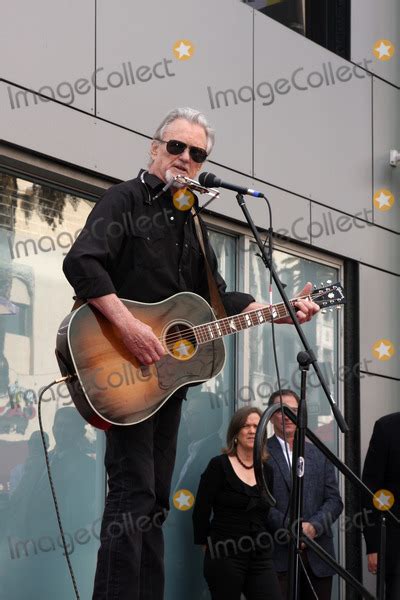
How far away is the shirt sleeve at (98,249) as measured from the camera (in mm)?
4418

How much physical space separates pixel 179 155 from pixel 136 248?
53 centimetres

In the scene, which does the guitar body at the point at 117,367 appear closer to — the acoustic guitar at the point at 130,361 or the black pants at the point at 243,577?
the acoustic guitar at the point at 130,361

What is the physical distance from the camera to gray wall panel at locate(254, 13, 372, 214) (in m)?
8.37

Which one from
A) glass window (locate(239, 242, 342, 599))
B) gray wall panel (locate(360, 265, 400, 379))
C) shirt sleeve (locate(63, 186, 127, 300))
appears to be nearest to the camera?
shirt sleeve (locate(63, 186, 127, 300))

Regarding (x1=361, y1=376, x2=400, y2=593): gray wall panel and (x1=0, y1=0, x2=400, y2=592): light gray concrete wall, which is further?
(x1=361, y1=376, x2=400, y2=593): gray wall panel

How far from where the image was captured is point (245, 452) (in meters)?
7.25

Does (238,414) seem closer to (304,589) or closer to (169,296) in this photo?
(304,589)

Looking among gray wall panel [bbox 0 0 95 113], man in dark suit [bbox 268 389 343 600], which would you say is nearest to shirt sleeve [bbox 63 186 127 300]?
gray wall panel [bbox 0 0 95 113]

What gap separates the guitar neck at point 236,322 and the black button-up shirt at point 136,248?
0.21 metres

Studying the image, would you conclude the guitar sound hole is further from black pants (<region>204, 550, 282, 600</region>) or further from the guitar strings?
black pants (<region>204, 550, 282, 600</region>)

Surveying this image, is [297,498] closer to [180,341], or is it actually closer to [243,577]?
[180,341]

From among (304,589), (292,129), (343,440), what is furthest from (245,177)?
(304,589)

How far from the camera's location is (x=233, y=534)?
688cm

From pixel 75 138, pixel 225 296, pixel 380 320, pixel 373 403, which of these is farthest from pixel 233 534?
pixel 380 320
